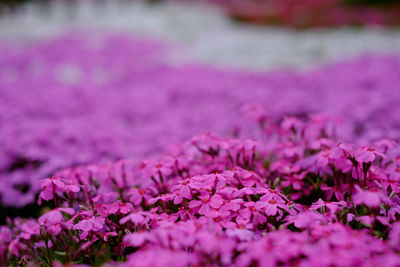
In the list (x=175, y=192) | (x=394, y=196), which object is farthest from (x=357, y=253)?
(x=175, y=192)

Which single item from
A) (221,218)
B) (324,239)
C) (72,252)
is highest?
(324,239)

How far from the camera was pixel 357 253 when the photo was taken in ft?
4.40

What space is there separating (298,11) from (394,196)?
704 inches

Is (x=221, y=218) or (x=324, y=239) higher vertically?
(x=324, y=239)

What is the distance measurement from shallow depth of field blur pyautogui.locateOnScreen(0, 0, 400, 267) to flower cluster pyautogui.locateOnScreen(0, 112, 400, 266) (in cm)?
1

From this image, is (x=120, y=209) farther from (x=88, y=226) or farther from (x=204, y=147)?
(x=204, y=147)

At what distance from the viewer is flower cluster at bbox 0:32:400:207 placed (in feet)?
12.9

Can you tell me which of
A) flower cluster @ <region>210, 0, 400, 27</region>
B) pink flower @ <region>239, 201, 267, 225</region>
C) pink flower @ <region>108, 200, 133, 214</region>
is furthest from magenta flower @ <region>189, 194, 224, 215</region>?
flower cluster @ <region>210, 0, 400, 27</region>

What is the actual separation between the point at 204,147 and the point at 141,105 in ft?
12.6

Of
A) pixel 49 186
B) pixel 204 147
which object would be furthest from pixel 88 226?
pixel 204 147

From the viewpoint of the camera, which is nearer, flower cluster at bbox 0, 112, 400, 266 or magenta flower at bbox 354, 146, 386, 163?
flower cluster at bbox 0, 112, 400, 266

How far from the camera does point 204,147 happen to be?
2.84 metres

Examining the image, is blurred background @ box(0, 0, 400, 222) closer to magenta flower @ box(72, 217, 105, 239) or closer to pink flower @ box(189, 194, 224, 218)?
magenta flower @ box(72, 217, 105, 239)

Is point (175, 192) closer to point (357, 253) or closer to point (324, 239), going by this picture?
point (324, 239)
